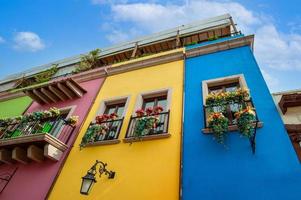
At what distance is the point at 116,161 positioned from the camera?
20.9 feet

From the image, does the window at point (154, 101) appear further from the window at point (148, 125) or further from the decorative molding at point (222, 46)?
the decorative molding at point (222, 46)

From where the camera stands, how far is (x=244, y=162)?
515 centimetres

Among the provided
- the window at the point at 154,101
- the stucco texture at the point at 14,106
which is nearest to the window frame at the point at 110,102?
the window at the point at 154,101

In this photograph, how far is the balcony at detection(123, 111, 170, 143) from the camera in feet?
21.3

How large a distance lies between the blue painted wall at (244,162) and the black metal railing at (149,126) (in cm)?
68

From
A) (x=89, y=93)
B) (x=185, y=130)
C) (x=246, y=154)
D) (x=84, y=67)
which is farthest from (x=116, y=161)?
(x=84, y=67)

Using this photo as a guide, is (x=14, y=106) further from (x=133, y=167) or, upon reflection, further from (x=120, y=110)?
(x=133, y=167)

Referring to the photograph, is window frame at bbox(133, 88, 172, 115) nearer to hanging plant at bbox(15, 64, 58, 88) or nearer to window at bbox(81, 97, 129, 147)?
window at bbox(81, 97, 129, 147)

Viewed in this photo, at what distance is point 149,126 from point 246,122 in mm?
2612

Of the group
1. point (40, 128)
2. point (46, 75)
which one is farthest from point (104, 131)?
point (46, 75)

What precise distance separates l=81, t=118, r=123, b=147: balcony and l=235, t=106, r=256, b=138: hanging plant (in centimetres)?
351

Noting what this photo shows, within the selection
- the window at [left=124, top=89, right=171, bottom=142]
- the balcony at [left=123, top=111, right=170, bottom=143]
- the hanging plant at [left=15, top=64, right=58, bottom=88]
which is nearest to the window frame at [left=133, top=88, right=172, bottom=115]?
the window at [left=124, top=89, right=171, bottom=142]

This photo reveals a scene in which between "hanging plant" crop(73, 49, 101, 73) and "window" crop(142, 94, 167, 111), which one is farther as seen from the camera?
"hanging plant" crop(73, 49, 101, 73)

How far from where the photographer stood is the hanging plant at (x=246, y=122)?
527 centimetres
